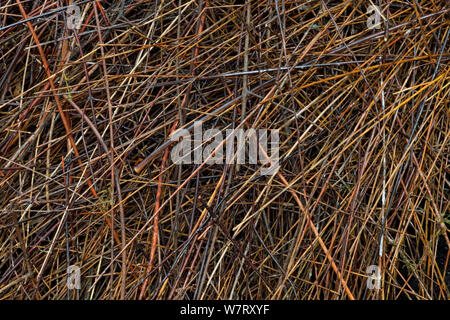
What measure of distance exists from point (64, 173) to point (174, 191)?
0.81 feet

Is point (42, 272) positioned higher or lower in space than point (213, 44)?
lower

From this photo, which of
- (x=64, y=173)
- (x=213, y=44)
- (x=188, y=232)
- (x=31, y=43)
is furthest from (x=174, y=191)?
(x=31, y=43)

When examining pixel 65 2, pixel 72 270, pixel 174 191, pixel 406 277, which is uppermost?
pixel 65 2

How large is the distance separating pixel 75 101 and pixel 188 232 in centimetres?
42

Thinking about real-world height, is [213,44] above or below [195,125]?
above

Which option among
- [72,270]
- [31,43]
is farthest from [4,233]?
[31,43]

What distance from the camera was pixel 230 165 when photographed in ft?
3.35

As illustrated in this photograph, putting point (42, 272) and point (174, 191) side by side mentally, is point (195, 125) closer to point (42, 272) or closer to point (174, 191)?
point (174, 191)

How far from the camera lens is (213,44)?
112 centimetres

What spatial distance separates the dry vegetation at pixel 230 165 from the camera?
1.01m

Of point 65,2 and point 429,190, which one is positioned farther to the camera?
point 65,2

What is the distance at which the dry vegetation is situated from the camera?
1006 mm

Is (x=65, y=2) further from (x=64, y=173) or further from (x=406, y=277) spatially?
(x=406, y=277)

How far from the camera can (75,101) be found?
113 centimetres
